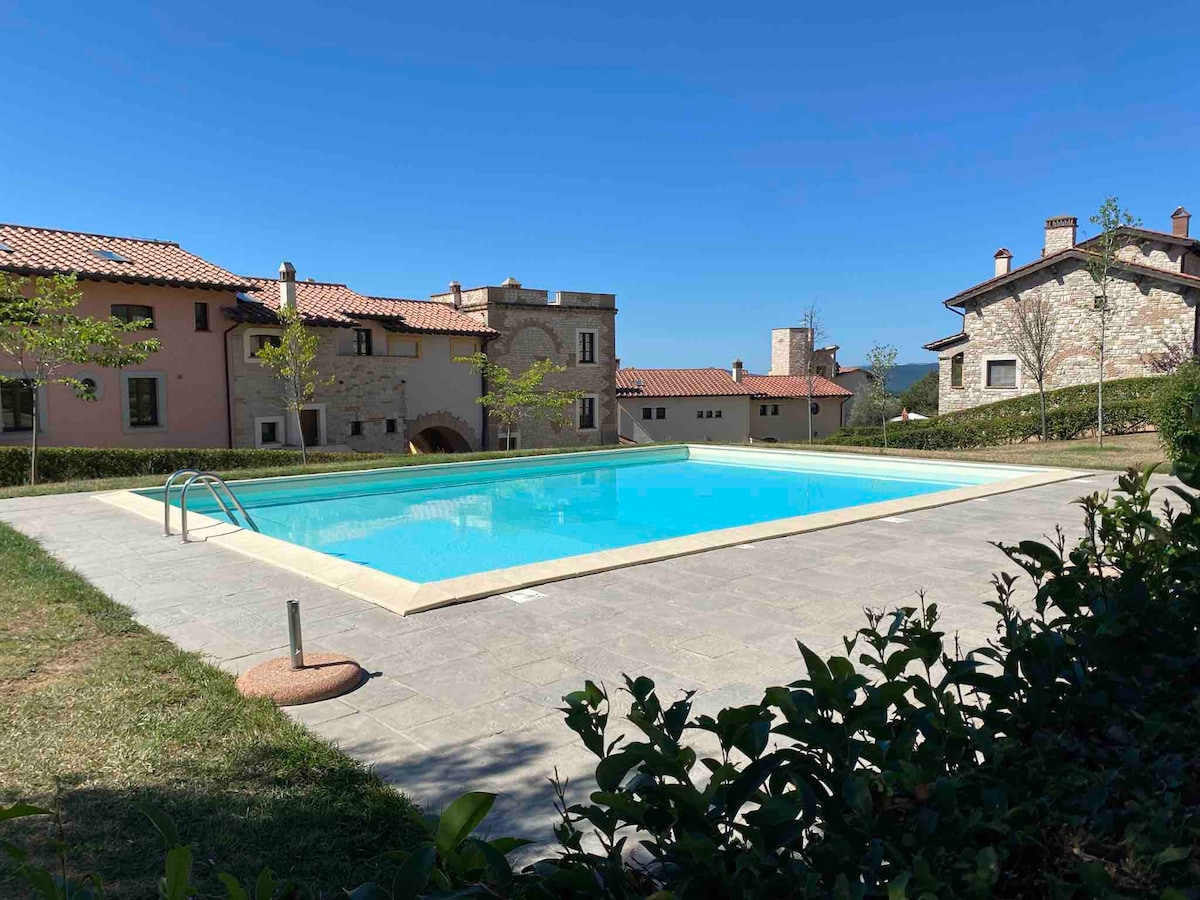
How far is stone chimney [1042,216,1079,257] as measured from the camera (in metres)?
26.9

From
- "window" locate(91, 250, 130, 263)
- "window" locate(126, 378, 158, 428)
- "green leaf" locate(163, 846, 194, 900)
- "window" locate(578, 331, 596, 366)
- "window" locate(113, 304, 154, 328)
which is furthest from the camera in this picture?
"window" locate(578, 331, 596, 366)

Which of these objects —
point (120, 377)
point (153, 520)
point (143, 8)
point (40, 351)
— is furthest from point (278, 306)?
point (153, 520)

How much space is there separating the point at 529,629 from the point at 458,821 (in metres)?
4.12

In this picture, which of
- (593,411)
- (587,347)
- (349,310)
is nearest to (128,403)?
(349,310)

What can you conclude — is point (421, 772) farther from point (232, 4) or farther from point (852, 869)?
point (232, 4)

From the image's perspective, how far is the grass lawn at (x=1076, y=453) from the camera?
15.3 meters

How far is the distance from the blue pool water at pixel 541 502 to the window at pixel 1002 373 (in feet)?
43.2

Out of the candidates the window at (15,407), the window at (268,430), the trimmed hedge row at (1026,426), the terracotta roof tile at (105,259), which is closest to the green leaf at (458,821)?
the terracotta roof tile at (105,259)

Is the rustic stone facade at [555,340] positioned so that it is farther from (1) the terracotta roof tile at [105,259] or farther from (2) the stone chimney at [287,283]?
(1) the terracotta roof tile at [105,259]

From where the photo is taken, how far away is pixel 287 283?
2389cm

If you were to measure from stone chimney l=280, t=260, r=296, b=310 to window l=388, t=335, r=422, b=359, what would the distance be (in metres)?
3.64

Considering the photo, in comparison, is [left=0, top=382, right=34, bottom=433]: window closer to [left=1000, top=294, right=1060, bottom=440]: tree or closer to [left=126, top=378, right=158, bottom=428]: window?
[left=126, top=378, right=158, bottom=428]: window

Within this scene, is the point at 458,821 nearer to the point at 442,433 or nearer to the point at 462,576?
the point at 462,576

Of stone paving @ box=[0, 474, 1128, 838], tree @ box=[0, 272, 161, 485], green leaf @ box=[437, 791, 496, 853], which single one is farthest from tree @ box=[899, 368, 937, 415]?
green leaf @ box=[437, 791, 496, 853]
